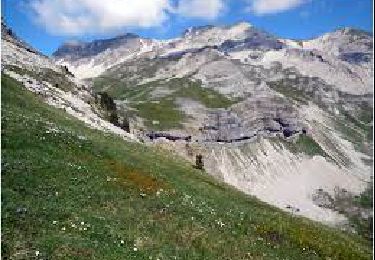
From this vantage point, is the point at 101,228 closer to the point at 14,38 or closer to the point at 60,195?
the point at 60,195

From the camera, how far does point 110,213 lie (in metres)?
36.9

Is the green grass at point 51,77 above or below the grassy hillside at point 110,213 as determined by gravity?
Result: above

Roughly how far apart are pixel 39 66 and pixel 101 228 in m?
68.8

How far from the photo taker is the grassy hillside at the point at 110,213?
103 ft

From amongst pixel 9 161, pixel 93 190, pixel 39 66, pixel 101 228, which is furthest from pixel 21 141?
pixel 39 66

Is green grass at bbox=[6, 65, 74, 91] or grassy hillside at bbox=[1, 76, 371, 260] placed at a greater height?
green grass at bbox=[6, 65, 74, 91]

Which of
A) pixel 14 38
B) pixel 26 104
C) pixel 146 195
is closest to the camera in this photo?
pixel 146 195

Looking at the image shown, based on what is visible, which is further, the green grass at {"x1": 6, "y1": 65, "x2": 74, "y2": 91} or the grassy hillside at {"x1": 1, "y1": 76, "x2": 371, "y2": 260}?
the green grass at {"x1": 6, "y1": 65, "x2": 74, "y2": 91}

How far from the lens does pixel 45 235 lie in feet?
101

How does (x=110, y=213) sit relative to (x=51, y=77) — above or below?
below

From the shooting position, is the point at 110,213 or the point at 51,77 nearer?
the point at 110,213

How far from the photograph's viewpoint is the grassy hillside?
103ft

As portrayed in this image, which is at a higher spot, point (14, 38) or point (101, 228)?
point (14, 38)

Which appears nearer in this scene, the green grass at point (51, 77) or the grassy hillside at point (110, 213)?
the grassy hillside at point (110, 213)
